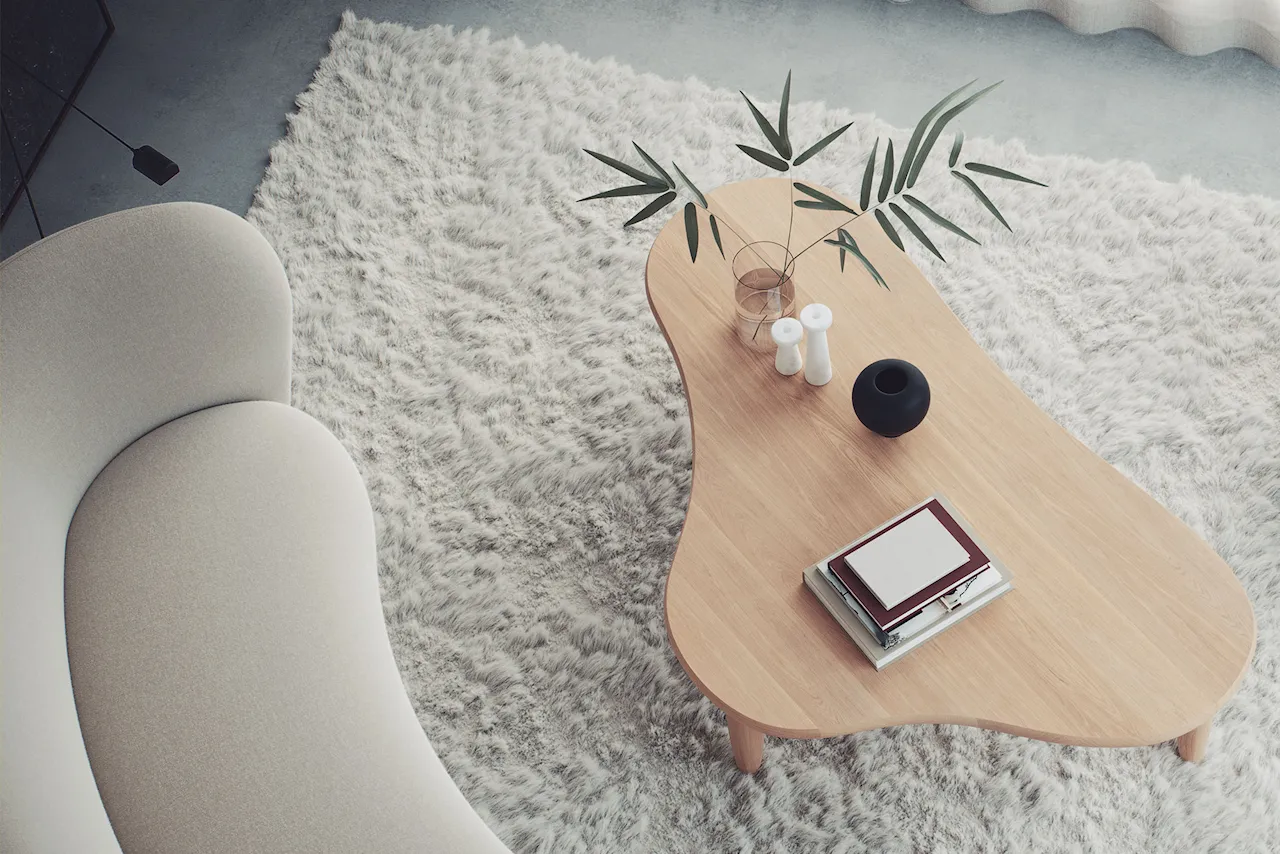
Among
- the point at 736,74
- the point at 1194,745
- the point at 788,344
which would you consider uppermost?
the point at 736,74

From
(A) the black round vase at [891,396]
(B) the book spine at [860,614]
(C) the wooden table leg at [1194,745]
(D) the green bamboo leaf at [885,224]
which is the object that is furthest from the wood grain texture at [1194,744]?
(D) the green bamboo leaf at [885,224]

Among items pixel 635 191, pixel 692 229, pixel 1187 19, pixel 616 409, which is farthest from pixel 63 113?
pixel 1187 19

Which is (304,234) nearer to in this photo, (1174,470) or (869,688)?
(869,688)

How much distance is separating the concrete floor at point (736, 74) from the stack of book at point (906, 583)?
56.7 inches

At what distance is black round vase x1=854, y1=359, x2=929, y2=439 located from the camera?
5.87 ft

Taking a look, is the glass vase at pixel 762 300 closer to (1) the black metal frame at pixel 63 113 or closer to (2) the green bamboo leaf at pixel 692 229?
(2) the green bamboo leaf at pixel 692 229

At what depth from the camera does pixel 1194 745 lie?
1893 millimetres

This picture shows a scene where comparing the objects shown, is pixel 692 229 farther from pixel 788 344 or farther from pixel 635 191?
pixel 788 344

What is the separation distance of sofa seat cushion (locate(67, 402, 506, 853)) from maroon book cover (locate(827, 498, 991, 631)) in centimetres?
64

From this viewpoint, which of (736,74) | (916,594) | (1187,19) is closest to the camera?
(916,594)

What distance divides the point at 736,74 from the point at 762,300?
4.04 feet

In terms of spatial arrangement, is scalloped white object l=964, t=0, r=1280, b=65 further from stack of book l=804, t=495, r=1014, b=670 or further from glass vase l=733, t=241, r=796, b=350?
stack of book l=804, t=495, r=1014, b=670

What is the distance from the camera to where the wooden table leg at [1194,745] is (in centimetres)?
186

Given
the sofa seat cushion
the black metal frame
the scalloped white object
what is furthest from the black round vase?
the black metal frame
